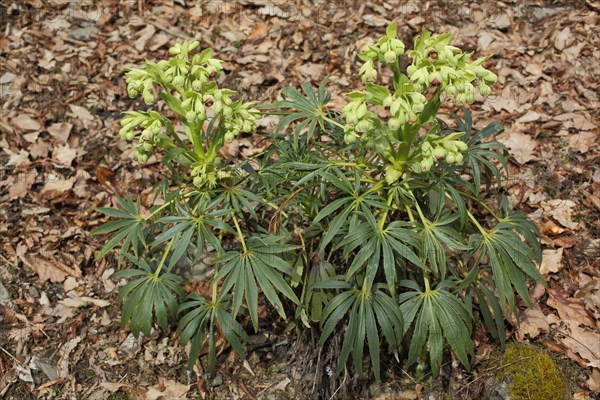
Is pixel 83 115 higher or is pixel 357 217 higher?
pixel 357 217

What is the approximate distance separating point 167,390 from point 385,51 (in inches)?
85.0

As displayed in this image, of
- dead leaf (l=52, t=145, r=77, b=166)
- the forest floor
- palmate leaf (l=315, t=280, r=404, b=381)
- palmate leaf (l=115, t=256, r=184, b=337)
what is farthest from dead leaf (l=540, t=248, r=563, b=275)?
dead leaf (l=52, t=145, r=77, b=166)

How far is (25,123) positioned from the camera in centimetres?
436

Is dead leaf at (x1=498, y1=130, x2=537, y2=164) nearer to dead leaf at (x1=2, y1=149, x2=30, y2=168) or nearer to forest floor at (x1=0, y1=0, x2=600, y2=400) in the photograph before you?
forest floor at (x1=0, y1=0, x2=600, y2=400)

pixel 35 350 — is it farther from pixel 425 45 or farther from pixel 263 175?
pixel 425 45

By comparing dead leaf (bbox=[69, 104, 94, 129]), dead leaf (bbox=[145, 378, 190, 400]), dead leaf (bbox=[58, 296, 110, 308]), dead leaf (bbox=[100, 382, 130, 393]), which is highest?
dead leaf (bbox=[69, 104, 94, 129])

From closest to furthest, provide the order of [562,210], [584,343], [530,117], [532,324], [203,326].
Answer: [203,326] → [584,343] → [532,324] → [562,210] → [530,117]

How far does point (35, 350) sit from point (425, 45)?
2.70 metres

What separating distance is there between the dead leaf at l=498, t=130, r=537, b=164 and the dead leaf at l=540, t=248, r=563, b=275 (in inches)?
30.0

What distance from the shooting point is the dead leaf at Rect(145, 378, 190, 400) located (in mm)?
3170

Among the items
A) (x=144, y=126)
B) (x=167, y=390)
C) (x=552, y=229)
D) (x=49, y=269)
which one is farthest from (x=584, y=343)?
(x=49, y=269)

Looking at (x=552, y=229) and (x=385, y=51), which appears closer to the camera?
(x=385, y=51)

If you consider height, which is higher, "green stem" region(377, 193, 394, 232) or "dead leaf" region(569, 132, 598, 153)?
"green stem" region(377, 193, 394, 232)

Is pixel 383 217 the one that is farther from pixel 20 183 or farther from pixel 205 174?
pixel 20 183
